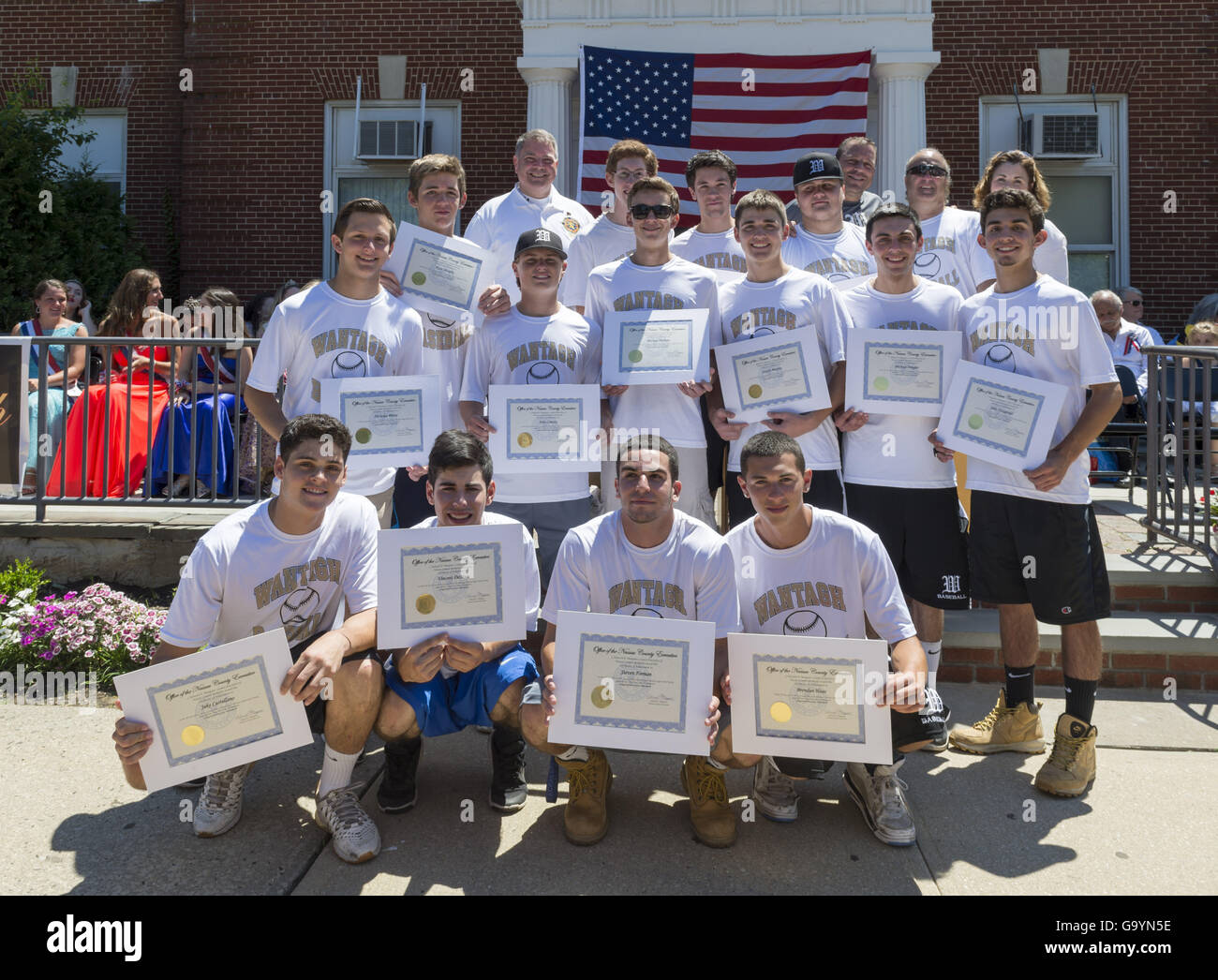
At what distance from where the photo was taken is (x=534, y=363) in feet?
14.2

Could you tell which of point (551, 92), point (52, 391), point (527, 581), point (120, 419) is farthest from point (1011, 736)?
point (551, 92)

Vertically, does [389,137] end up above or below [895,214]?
above

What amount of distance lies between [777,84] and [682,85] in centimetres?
94

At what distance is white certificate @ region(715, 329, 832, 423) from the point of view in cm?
415

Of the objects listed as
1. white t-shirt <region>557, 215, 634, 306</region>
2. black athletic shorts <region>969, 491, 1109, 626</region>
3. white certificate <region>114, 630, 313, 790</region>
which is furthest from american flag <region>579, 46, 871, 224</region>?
white certificate <region>114, 630, 313, 790</region>

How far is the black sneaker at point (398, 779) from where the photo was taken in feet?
11.9

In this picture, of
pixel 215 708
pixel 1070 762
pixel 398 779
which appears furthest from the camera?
pixel 1070 762

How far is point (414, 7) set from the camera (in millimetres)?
11789

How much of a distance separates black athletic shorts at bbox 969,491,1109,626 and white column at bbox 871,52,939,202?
21.3 feet

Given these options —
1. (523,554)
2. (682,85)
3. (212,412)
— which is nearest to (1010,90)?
(682,85)

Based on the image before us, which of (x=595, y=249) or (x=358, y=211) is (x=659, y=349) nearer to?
(x=595, y=249)

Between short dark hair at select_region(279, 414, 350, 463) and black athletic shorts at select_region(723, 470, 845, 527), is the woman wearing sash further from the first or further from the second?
black athletic shorts at select_region(723, 470, 845, 527)

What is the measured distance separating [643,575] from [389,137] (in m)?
10.1

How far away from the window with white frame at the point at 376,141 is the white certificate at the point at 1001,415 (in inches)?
364
